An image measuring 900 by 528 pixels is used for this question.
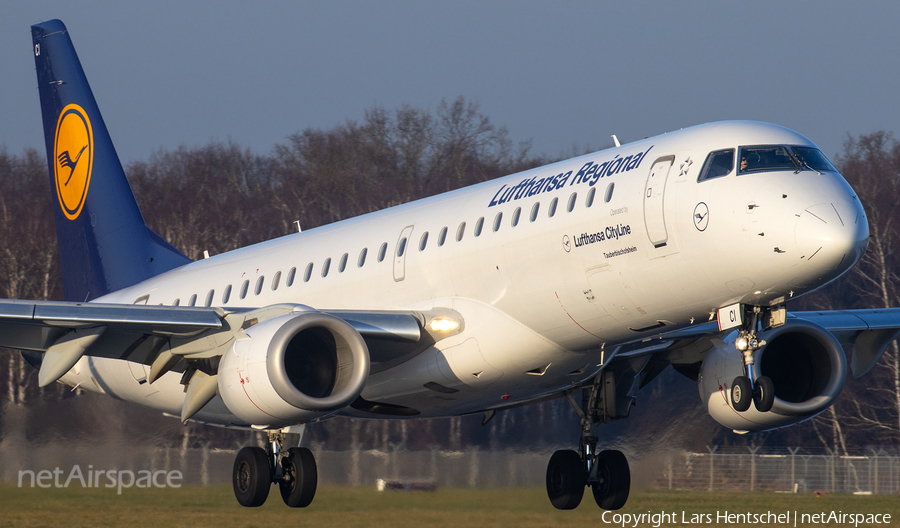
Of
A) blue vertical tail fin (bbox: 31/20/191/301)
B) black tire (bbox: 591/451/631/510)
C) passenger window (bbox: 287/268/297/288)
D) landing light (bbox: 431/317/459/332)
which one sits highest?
blue vertical tail fin (bbox: 31/20/191/301)

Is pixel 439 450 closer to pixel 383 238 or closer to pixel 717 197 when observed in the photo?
pixel 383 238

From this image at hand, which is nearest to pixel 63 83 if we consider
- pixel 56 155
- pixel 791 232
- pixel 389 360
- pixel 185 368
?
pixel 56 155

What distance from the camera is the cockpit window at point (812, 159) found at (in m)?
13.7

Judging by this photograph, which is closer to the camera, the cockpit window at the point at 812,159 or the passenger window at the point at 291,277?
the cockpit window at the point at 812,159

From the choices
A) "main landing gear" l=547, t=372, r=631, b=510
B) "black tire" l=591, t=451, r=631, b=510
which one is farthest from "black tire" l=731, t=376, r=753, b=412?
"black tire" l=591, t=451, r=631, b=510

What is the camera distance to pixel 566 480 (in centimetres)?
1958

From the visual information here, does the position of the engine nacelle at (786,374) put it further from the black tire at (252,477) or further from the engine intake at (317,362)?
the black tire at (252,477)

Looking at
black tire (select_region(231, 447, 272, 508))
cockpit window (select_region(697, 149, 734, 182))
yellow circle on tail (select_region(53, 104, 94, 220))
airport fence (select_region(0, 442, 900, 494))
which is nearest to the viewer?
cockpit window (select_region(697, 149, 734, 182))

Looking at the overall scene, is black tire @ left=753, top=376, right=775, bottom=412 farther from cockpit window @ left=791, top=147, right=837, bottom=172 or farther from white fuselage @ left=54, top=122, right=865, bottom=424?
cockpit window @ left=791, top=147, right=837, bottom=172

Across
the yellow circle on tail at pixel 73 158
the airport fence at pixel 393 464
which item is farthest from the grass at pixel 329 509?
the yellow circle on tail at pixel 73 158

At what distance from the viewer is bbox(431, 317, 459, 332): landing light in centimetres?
1639

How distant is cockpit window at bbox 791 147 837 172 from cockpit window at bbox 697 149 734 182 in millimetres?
784

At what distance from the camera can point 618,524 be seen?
18500 mm

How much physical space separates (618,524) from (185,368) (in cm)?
732
